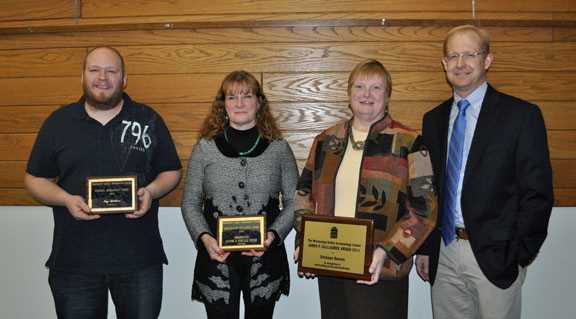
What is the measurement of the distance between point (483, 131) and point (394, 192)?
1.68 ft

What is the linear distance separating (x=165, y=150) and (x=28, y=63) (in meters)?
1.32

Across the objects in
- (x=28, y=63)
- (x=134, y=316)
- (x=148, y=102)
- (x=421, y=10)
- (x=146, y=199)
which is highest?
(x=421, y=10)

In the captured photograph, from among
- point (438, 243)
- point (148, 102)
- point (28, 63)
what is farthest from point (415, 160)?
point (28, 63)

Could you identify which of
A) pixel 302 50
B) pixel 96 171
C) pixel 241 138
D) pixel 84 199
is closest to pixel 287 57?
pixel 302 50

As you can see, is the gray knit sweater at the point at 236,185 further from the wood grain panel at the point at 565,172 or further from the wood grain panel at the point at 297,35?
the wood grain panel at the point at 565,172

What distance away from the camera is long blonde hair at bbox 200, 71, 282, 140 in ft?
8.27

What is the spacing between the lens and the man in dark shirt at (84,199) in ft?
8.01

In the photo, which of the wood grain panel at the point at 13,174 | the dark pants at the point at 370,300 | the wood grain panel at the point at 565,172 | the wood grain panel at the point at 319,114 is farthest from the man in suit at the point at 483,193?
the wood grain panel at the point at 13,174

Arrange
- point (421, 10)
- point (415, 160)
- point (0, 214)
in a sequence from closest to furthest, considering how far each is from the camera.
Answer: point (415, 160)
point (421, 10)
point (0, 214)

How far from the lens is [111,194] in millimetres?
2338

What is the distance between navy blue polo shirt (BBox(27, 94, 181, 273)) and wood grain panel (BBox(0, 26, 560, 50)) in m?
0.73

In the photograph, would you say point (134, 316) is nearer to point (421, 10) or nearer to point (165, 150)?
point (165, 150)

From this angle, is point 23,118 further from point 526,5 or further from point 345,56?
point 526,5

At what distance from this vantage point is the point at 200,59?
309cm
